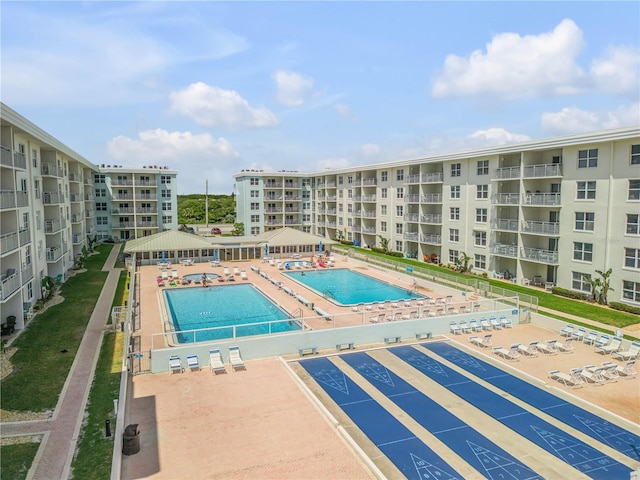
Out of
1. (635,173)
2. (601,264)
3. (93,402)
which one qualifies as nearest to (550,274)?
(601,264)

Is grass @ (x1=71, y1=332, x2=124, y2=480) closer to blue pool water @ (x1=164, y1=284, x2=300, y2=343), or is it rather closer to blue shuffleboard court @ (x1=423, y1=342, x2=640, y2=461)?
blue pool water @ (x1=164, y1=284, x2=300, y2=343)

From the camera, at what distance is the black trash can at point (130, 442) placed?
43.0ft

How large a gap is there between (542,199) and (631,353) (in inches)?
614

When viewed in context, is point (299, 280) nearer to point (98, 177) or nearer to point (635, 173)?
point (635, 173)

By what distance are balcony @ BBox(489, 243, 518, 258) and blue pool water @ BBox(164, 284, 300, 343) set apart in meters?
19.6

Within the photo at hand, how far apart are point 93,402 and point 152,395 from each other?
6.41ft

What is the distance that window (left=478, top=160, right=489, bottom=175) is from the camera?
3991 centimetres

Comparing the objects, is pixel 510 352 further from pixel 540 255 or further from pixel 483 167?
pixel 483 167

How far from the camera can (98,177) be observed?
5919cm

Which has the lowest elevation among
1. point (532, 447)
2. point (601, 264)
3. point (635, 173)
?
point (532, 447)

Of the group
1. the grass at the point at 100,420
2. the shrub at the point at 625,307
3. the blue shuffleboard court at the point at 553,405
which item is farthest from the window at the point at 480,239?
the grass at the point at 100,420

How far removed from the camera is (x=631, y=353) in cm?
2161

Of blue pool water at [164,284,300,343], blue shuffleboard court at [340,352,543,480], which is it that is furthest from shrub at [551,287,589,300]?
blue pool water at [164,284,300,343]

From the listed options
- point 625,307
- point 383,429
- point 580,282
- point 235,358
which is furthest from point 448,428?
point 580,282
